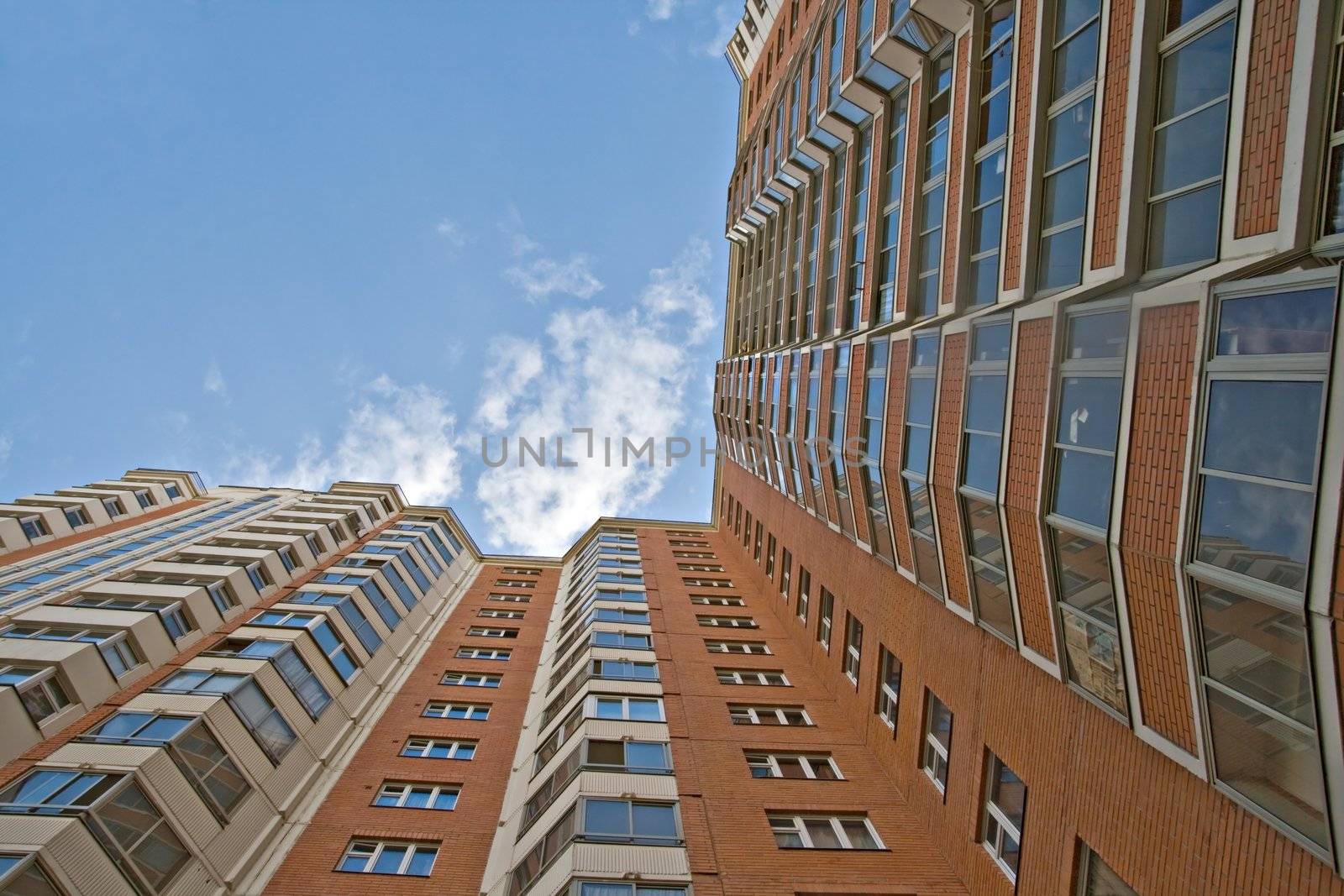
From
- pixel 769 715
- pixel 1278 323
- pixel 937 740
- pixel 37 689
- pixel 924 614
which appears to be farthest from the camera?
pixel 769 715

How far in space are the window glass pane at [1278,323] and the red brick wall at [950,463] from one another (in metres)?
6.14

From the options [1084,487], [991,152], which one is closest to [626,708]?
[1084,487]

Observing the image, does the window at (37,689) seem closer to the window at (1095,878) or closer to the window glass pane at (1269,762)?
the window at (1095,878)

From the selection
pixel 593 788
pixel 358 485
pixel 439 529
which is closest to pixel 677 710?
pixel 593 788

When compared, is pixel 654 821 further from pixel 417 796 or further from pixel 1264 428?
pixel 1264 428

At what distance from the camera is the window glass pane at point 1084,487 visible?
32.7ft

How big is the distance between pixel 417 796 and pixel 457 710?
5.34m

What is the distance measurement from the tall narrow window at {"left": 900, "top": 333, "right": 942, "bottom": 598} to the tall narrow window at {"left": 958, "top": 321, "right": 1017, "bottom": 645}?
1.46 meters

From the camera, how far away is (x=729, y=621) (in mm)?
31469

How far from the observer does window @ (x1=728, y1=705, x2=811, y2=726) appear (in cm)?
2152

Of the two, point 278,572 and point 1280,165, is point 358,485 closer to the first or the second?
point 278,572

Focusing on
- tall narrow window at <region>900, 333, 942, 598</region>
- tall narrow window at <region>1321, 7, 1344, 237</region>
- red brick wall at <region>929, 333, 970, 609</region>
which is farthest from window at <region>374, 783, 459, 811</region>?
tall narrow window at <region>1321, 7, 1344, 237</region>

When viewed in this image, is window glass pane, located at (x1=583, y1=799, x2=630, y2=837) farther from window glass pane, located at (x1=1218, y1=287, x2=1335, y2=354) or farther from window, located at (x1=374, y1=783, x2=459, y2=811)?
window glass pane, located at (x1=1218, y1=287, x2=1335, y2=354)

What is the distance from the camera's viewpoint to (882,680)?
19.8 metres
